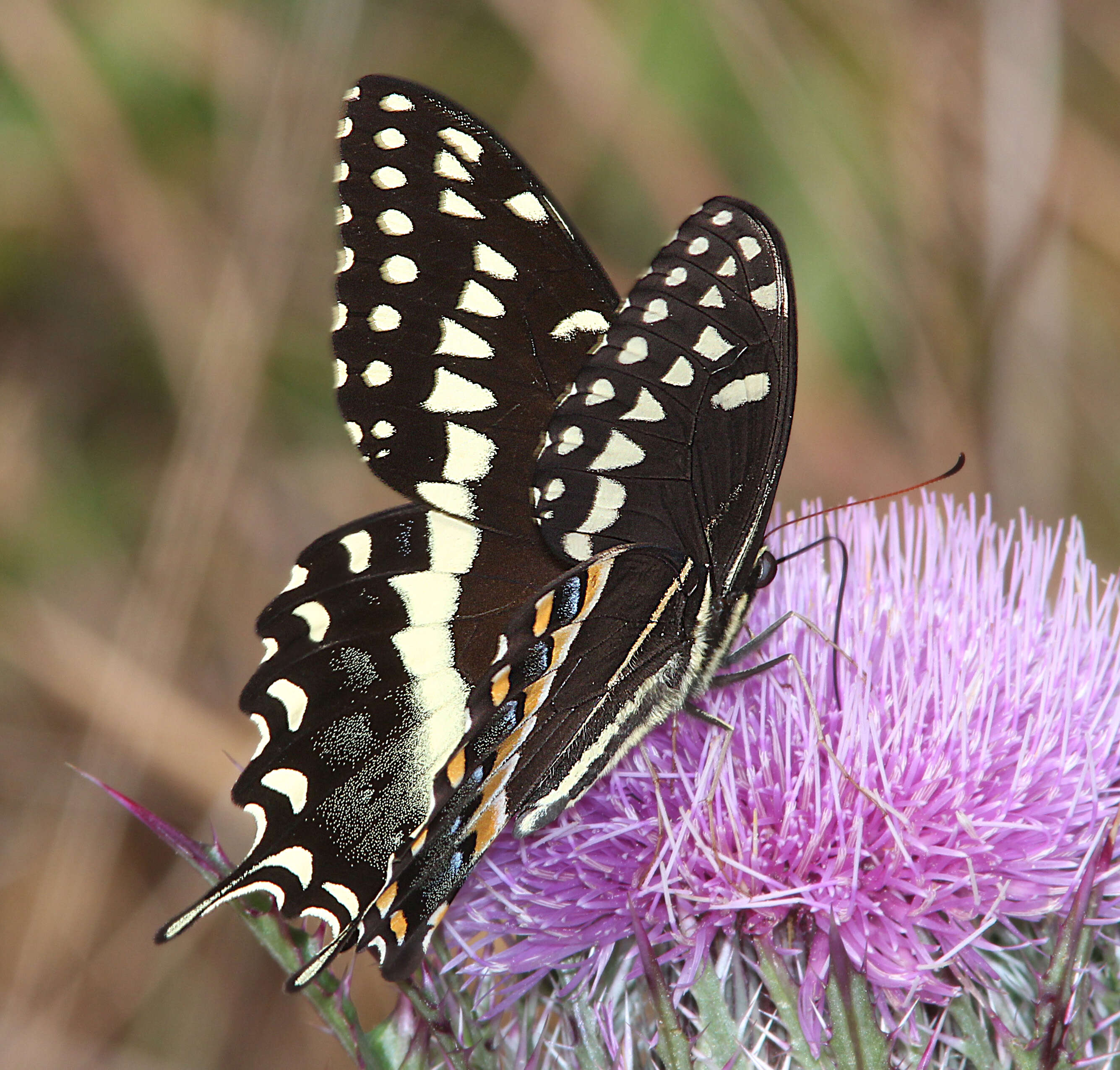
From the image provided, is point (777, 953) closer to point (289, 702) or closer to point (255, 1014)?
point (289, 702)

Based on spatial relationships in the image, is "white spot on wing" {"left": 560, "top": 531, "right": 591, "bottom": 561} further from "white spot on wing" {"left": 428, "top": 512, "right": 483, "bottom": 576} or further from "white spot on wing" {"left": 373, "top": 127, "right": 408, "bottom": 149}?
"white spot on wing" {"left": 373, "top": 127, "right": 408, "bottom": 149}

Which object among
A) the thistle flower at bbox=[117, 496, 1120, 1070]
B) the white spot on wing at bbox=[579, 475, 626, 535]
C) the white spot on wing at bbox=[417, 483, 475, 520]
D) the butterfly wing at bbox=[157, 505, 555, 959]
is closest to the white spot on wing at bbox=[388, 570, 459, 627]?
the butterfly wing at bbox=[157, 505, 555, 959]

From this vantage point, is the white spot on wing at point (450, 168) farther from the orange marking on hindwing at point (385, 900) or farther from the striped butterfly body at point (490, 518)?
the orange marking on hindwing at point (385, 900)

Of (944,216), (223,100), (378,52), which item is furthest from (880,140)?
(223,100)

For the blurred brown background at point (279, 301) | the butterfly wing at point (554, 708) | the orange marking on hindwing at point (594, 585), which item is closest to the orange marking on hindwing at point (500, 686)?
the butterfly wing at point (554, 708)

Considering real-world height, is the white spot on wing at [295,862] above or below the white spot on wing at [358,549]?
below

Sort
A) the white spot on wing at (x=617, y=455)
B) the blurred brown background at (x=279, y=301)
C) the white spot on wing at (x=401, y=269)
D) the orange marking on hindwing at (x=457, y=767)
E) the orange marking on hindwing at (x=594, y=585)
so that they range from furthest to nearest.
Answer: the blurred brown background at (x=279, y=301), the white spot on wing at (x=401, y=269), the white spot on wing at (x=617, y=455), the orange marking on hindwing at (x=594, y=585), the orange marking on hindwing at (x=457, y=767)

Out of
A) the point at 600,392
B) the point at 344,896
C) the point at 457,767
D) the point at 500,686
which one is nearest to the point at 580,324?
the point at 600,392
